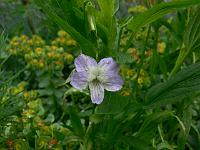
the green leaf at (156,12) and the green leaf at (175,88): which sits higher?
the green leaf at (156,12)

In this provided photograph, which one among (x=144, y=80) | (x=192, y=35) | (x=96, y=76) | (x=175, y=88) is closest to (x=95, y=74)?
(x=96, y=76)

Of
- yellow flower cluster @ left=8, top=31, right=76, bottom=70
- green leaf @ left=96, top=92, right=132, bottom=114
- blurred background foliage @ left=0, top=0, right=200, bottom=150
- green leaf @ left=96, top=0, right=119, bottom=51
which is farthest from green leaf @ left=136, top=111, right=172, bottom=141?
yellow flower cluster @ left=8, top=31, right=76, bottom=70

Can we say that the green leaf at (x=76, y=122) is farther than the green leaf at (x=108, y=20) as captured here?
Yes

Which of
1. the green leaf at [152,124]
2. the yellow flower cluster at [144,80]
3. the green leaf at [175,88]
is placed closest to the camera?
the green leaf at [175,88]

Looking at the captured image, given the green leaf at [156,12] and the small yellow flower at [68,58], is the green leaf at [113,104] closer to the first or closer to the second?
the green leaf at [156,12]

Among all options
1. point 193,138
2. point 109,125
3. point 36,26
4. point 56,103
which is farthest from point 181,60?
point 36,26

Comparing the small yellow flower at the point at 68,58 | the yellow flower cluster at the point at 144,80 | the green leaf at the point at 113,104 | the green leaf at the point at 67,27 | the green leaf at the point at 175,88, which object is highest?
Result: the small yellow flower at the point at 68,58

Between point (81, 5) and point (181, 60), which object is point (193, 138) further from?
point (81, 5)

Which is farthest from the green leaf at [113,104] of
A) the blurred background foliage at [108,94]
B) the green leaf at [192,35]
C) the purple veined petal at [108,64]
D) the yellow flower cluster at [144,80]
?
the yellow flower cluster at [144,80]
